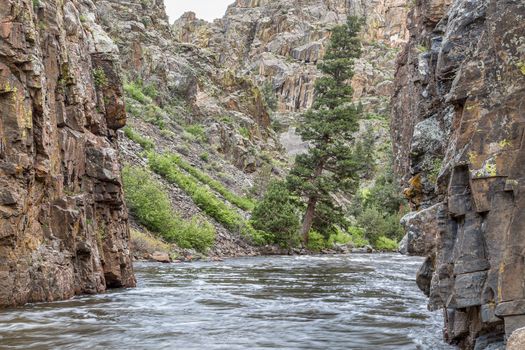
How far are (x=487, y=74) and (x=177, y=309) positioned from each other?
9.57 metres

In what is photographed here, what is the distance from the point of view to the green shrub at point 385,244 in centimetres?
5501

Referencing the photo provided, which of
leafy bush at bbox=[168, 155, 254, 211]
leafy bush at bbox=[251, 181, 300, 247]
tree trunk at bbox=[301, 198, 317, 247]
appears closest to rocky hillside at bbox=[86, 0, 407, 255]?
leafy bush at bbox=[168, 155, 254, 211]

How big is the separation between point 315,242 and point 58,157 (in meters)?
30.9

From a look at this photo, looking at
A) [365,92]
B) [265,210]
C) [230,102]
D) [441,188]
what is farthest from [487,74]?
[365,92]

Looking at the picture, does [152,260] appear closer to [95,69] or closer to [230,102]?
[95,69]

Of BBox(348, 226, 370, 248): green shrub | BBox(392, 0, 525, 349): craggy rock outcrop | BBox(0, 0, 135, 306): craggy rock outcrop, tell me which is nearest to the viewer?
BBox(392, 0, 525, 349): craggy rock outcrop

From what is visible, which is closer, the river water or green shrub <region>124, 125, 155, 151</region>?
the river water

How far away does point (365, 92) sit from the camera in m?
163

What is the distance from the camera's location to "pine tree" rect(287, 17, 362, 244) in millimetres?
43188

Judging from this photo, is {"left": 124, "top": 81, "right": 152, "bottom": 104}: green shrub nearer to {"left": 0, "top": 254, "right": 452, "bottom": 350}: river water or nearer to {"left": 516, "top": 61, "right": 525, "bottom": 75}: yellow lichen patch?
{"left": 0, "top": 254, "right": 452, "bottom": 350}: river water

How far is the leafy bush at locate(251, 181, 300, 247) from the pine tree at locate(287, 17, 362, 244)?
2.42 m

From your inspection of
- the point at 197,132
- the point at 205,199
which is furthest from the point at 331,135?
the point at 197,132

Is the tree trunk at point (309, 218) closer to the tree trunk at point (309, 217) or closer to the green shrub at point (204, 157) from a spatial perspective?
the tree trunk at point (309, 217)

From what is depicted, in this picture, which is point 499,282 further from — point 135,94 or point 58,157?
point 135,94
